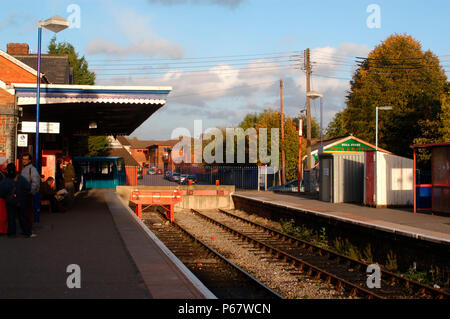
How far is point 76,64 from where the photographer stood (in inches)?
1903

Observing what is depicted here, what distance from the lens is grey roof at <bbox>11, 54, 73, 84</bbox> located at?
98.1ft

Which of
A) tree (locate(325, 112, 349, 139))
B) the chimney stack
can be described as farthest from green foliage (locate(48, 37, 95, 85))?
tree (locate(325, 112, 349, 139))

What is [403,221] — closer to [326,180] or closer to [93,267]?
[326,180]

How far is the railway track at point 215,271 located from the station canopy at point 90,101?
4784 millimetres

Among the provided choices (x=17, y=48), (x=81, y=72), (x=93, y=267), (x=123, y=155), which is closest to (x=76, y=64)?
(x=81, y=72)

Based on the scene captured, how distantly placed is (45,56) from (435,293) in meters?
28.5

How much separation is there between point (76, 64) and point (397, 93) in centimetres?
3099

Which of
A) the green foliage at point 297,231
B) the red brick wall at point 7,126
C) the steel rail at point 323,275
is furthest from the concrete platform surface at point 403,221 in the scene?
the red brick wall at point 7,126

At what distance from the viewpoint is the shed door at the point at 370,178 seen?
59.7 ft

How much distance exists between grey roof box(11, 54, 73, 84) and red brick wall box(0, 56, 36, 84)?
5.31 metres

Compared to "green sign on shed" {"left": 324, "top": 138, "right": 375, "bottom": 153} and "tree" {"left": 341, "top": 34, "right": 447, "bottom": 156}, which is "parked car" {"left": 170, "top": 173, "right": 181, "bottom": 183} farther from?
"tree" {"left": 341, "top": 34, "right": 447, "bottom": 156}

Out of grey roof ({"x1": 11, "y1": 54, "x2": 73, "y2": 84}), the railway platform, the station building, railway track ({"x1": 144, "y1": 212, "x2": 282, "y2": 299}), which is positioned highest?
grey roof ({"x1": 11, "y1": 54, "x2": 73, "y2": 84})

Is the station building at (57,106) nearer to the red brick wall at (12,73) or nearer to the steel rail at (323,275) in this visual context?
the red brick wall at (12,73)
